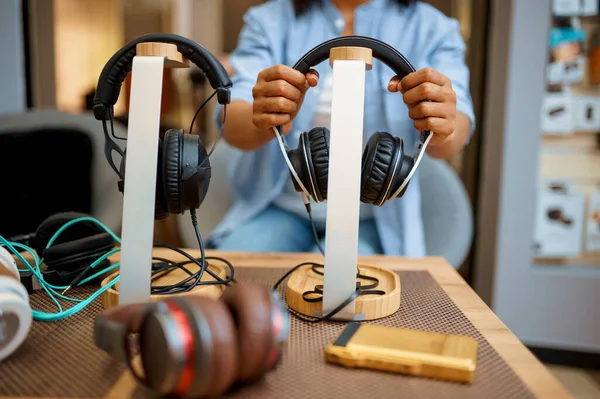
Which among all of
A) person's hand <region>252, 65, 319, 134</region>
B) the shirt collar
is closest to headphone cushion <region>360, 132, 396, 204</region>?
person's hand <region>252, 65, 319, 134</region>

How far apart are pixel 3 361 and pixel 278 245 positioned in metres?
0.64

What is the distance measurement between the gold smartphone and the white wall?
5.80ft

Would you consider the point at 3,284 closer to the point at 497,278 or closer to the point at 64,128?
the point at 64,128

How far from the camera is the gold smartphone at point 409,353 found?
399 mm

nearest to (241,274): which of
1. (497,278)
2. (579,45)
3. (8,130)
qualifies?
(8,130)

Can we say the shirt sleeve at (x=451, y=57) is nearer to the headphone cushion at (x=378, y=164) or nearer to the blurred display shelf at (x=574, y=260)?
the headphone cushion at (x=378, y=164)

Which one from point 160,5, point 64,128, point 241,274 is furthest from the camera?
point 160,5

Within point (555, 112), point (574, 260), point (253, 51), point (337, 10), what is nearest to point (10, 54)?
point (253, 51)

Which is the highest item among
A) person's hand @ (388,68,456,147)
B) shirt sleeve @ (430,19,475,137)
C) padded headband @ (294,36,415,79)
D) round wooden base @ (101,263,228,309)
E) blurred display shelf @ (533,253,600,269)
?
shirt sleeve @ (430,19,475,137)

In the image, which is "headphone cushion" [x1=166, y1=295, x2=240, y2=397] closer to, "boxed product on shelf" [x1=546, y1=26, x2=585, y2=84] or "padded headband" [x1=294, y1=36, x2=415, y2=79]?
"padded headband" [x1=294, y1=36, x2=415, y2=79]

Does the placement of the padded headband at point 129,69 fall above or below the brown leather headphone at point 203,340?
above

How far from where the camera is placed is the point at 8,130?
1.21 m

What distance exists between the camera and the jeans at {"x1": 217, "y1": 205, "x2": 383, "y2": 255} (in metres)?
1.00

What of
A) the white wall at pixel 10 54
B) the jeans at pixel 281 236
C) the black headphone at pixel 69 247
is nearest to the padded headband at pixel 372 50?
the black headphone at pixel 69 247
